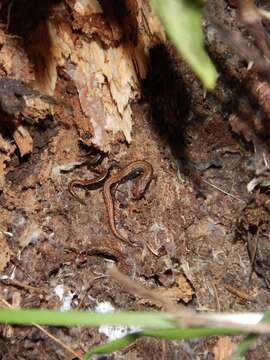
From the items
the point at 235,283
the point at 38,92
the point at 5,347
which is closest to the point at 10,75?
the point at 38,92

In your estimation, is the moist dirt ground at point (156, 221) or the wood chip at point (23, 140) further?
the wood chip at point (23, 140)

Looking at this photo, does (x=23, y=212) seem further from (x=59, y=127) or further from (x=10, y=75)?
(x=10, y=75)

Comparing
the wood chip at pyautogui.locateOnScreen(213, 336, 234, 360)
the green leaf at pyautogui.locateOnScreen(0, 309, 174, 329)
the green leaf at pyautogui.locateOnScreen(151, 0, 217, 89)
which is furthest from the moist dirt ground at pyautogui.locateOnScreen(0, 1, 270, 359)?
the green leaf at pyautogui.locateOnScreen(0, 309, 174, 329)

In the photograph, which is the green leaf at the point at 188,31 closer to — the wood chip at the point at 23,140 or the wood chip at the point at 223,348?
the wood chip at the point at 23,140

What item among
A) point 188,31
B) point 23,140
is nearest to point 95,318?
point 188,31

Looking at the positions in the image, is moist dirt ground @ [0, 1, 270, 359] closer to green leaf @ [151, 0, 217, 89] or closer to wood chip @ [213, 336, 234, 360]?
wood chip @ [213, 336, 234, 360]

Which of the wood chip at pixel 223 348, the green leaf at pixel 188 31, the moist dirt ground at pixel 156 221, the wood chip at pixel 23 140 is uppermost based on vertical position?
the green leaf at pixel 188 31

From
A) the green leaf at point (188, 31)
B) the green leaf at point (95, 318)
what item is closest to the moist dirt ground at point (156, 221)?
the green leaf at point (188, 31)
